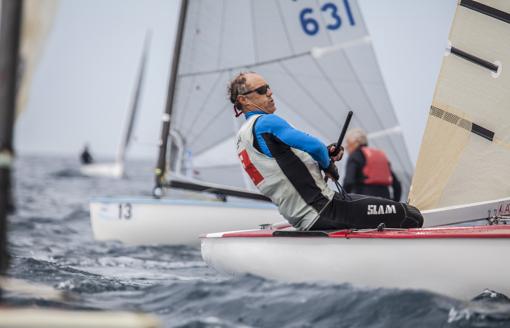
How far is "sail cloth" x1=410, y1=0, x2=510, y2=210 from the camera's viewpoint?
454cm

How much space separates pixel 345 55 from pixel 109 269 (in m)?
4.89

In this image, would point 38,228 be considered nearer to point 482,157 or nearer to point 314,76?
point 314,76

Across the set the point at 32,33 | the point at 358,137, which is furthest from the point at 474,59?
the point at 32,33

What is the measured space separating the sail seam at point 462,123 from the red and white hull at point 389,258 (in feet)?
3.63

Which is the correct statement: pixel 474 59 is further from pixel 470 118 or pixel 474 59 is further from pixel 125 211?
pixel 125 211

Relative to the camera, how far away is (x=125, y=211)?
7504 millimetres

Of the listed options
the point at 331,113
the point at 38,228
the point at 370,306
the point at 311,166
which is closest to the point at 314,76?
the point at 331,113

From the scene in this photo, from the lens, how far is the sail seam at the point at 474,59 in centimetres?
461

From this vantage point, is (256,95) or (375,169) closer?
(256,95)

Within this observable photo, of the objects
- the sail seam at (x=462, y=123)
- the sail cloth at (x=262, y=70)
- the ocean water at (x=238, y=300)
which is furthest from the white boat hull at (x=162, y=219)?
the sail seam at (x=462, y=123)

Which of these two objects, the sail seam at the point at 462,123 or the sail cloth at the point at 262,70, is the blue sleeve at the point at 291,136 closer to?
the sail seam at the point at 462,123

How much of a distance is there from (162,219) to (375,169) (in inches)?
88.6

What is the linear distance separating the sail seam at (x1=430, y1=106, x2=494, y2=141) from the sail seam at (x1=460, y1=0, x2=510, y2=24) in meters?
0.68

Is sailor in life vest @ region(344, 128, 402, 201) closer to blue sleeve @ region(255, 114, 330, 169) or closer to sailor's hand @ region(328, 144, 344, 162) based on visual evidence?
sailor's hand @ region(328, 144, 344, 162)
